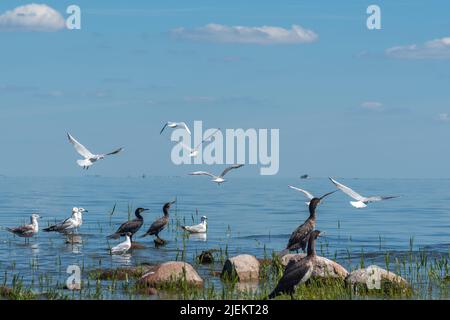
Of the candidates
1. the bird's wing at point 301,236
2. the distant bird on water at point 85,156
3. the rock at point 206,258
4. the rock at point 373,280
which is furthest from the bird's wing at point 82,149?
the rock at point 373,280

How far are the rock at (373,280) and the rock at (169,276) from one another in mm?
3567

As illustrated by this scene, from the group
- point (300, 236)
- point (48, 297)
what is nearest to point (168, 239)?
point (300, 236)

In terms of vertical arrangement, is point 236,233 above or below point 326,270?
above

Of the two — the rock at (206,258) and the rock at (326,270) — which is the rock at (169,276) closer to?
the rock at (326,270)

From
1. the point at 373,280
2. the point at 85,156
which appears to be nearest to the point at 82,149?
the point at 85,156

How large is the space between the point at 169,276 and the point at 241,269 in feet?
8.52

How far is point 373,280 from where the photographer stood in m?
20.3

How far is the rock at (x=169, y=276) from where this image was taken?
2075 centimetres

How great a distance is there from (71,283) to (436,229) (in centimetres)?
2776

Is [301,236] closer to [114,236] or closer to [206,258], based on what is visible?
[206,258]

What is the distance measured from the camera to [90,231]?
1570 inches

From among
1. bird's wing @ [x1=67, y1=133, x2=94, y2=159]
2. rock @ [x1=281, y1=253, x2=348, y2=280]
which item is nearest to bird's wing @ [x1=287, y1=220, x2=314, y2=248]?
rock @ [x1=281, y1=253, x2=348, y2=280]

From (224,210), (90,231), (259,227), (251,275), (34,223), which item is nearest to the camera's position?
(251,275)
